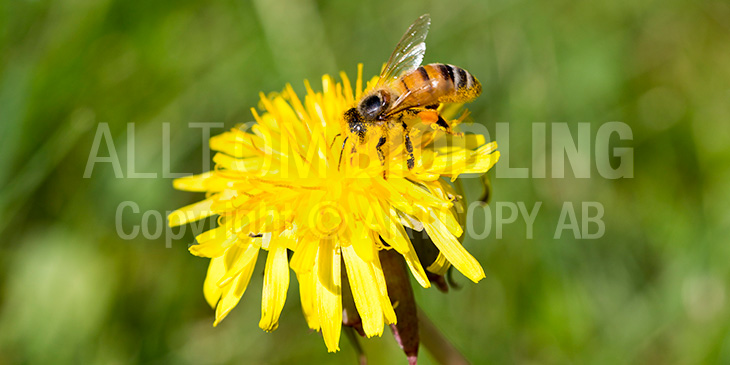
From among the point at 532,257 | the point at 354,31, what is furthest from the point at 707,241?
the point at 354,31

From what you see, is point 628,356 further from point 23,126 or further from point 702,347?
point 23,126

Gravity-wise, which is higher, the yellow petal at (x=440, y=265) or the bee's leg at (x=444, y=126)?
the bee's leg at (x=444, y=126)

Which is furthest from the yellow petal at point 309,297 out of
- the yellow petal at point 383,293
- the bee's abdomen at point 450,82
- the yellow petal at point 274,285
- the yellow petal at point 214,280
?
the bee's abdomen at point 450,82

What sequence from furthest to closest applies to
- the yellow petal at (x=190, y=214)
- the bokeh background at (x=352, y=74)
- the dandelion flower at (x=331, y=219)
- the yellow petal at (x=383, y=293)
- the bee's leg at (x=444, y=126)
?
the bokeh background at (x=352, y=74) < the yellow petal at (x=190, y=214) < the bee's leg at (x=444, y=126) < the dandelion flower at (x=331, y=219) < the yellow petal at (x=383, y=293)

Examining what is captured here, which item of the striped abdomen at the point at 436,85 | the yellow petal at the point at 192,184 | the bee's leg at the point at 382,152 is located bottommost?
the yellow petal at the point at 192,184

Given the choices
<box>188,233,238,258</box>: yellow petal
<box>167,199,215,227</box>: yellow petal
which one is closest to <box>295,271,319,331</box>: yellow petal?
<box>188,233,238,258</box>: yellow petal

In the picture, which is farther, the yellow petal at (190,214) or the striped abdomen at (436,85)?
the yellow petal at (190,214)

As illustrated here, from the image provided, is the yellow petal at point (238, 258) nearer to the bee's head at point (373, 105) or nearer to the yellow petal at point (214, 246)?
the yellow petal at point (214, 246)

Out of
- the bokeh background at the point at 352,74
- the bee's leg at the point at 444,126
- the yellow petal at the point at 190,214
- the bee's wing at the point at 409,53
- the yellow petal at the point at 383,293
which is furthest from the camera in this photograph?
the bokeh background at the point at 352,74
